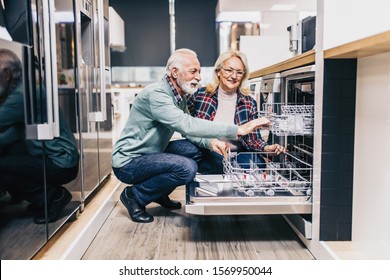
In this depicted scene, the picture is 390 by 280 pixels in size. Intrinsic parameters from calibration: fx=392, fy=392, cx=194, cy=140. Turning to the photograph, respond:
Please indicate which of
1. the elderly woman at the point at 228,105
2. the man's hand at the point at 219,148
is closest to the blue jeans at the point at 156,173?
the man's hand at the point at 219,148

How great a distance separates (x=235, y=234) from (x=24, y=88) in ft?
3.94

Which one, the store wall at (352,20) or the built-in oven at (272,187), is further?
the built-in oven at (272,187)

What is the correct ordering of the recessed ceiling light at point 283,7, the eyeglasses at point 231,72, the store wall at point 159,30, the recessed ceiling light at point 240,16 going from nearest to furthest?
the eyeglasses at point 231,72 < the recessed ceiling light at point 283,7 < the recessed ceiling light at point 240,16 < the store wall at point 159,30

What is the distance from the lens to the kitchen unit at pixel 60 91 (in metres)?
1.32

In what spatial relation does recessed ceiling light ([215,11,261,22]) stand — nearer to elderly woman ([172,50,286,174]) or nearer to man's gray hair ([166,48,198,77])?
elderly woman ([172,50,286,174])

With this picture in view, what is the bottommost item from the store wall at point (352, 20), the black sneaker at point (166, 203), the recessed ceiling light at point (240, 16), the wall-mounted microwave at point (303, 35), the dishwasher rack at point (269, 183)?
the black sneaker at point (166, 203)

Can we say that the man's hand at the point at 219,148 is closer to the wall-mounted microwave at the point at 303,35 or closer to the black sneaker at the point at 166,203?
the black sneaker at the point at 166,203

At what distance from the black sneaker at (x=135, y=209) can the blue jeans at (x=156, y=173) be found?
40 mm

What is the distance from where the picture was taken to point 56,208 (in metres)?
1.67

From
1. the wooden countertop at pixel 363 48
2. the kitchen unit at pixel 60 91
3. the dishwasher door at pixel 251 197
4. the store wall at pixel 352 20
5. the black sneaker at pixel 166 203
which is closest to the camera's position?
the wooden countertop at pixel 363 48

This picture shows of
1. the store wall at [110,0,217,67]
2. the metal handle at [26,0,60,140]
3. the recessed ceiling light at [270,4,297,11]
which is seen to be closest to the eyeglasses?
the metal handle at [26,0,60,140]

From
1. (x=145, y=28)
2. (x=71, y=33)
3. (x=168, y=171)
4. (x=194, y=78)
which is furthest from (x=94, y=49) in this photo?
(x=145, y=28)

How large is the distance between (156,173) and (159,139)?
0.20 m

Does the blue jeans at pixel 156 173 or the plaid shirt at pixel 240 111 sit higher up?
the plaid shirt at pixel 240 111
